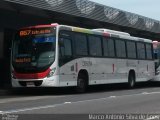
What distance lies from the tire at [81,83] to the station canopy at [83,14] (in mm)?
4782

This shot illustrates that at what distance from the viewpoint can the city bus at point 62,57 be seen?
22.8 meters

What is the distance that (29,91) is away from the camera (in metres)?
26.3

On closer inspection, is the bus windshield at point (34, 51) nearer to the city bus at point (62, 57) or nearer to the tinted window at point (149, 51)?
the city bus at point (62, 57)

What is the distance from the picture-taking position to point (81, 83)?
2477 cm

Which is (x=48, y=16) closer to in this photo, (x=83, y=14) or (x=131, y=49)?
(x=83, y=14)

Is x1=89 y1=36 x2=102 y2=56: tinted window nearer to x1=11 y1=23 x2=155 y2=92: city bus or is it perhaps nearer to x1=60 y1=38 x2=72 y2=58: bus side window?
x1=11 y1=23 x2=155 y2=92: city bus

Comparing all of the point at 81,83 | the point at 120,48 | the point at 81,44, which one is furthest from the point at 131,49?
the point at 81,83

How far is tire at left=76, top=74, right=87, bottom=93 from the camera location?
24609mm

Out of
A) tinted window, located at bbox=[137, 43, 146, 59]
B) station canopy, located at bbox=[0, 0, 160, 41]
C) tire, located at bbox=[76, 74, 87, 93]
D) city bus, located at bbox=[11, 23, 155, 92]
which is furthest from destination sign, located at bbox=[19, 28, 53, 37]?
tinted window, located at bbox=[137, 43, 146, 59]

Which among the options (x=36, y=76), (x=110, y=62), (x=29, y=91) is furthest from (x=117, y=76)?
(x=36, y=76)

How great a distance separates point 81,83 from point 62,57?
90.9 inches

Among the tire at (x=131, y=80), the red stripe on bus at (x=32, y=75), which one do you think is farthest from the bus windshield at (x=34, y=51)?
the tire at (x=131, y=80)

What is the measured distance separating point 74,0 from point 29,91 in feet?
25.4

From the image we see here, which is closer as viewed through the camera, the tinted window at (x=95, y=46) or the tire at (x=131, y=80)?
the tinted window at (x=95, y=46)
